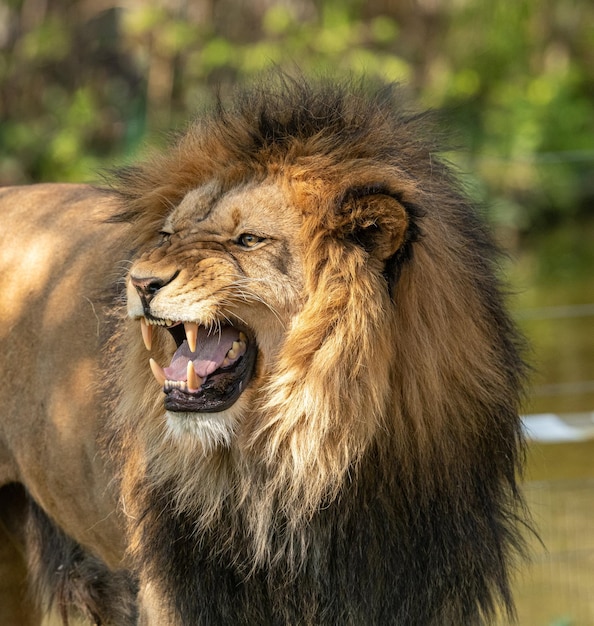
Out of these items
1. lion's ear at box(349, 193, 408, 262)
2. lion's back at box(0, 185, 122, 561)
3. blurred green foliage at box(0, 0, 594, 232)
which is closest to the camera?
lion's ear at box(349, 193, 408, 262)

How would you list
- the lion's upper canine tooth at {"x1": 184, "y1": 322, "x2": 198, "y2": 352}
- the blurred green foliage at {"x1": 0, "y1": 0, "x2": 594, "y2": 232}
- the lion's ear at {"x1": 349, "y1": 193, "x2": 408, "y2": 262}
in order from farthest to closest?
the blurred green foliage at {"x1": 0, "y1": 0, "x2": 594, "y2": 232} < the lion's upper canine tooth at {"x1": 184, "y1": 322, "x2": 198, "y2": 352} < the lion's ear at {"x1": 349, "y1": 193, "x2": 408, "y2": 262}

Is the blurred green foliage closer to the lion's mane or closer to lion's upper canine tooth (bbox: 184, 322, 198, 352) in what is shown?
the lion's mane

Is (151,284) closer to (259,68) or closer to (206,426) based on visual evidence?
(206,426)

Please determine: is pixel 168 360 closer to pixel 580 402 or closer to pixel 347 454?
pixel 347 454

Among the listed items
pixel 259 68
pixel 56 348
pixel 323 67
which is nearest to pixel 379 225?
pixel 56 348

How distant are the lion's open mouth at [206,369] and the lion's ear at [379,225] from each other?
1.20 ft

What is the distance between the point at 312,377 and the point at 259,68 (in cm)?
1090

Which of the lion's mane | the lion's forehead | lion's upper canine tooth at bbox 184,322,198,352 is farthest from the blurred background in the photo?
lion's upper canine tooth at bbox 184,322,198,352

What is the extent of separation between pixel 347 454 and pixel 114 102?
13169mm

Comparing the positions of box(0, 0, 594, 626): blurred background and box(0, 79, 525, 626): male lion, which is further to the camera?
box(0, 0, 594, 626): blurred background

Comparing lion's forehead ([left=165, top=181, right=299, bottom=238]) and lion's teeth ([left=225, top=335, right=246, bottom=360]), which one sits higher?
lion's forehead ([left=165, top=181, right=299, bottom=238])

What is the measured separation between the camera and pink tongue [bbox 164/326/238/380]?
266cm

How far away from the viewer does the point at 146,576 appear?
9.89 ft

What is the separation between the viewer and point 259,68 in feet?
42.9
